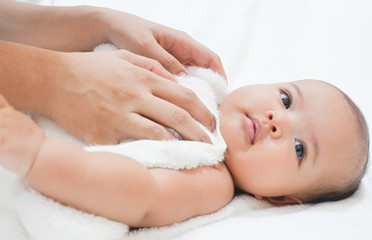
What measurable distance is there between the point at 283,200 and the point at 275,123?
22cm

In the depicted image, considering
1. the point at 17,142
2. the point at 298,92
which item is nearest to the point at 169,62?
the point at 298,92

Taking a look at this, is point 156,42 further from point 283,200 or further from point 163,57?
point 283,200

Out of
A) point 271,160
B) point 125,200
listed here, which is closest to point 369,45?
point 271,160

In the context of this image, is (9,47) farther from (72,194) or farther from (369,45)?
(369,45)

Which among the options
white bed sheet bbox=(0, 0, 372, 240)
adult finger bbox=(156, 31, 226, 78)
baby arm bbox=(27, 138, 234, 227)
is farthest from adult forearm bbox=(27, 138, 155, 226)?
white bed sheet bbox=(0, 0, 372, 240)

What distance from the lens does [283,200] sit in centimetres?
115

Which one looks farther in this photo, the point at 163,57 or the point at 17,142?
the point at 163,57

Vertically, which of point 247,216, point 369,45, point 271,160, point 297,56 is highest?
point 369,45

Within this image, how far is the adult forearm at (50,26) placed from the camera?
1334mm

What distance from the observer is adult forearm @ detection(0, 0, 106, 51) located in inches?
52.5

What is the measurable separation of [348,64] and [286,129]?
663 mm

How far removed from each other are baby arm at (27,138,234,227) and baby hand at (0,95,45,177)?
2 centimetres

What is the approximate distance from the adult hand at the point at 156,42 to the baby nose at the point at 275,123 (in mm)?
305

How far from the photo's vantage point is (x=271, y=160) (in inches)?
42.6
